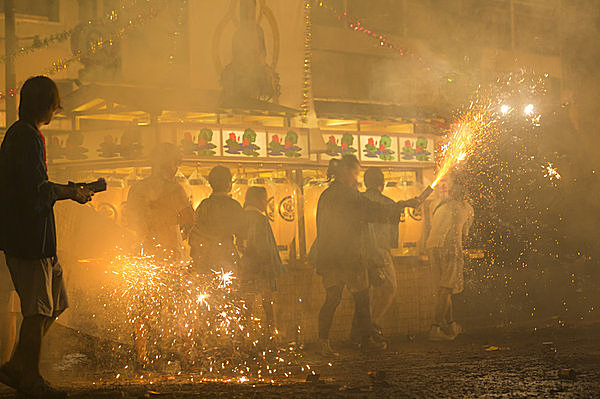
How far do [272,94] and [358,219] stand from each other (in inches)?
133

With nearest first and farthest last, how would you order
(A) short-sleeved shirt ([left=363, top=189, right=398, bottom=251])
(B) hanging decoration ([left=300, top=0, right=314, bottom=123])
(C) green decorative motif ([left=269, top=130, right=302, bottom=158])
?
(A) short-sleeved shirt ([left=363, top=189, right=398, bottom=251]) → (C) green decorative motif ([left=269, top=130, right=302, bottom=158]) → (B) hanging decoration ([left=300, top=0, right=314, bottom=123])

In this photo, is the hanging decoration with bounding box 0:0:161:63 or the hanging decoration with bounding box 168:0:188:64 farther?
the hanging decoration with bounding box 0:0:161:63

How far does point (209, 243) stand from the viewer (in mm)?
6594

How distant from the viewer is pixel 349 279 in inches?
280

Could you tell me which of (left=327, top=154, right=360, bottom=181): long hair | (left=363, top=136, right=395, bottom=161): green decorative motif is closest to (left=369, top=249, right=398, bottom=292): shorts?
(left=327, top=154, right=360, bottom=181): long hair

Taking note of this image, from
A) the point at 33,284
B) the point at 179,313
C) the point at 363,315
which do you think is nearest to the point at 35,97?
the point at 33,284

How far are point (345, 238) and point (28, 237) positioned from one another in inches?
146

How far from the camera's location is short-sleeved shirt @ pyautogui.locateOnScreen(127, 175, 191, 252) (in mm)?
6273

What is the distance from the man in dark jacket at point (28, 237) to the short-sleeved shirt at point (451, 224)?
5.18 meters

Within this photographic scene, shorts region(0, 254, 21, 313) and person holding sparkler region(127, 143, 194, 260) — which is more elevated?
person holding sparkler region(127, 143, 194, 260)

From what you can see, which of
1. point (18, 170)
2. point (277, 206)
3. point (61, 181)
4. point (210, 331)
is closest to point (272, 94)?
point (277, 206)

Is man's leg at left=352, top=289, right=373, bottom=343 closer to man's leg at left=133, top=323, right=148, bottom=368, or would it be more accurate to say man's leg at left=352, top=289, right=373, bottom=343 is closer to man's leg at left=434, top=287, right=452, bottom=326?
man's leg at left=434, top=287, right=452, bottom=326

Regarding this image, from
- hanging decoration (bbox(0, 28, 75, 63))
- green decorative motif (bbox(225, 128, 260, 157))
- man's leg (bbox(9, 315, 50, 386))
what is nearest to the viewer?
man's leg (bbox(9, 315, 50, 386))

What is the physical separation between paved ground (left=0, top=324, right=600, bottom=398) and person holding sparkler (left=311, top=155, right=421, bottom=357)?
1.50ft
